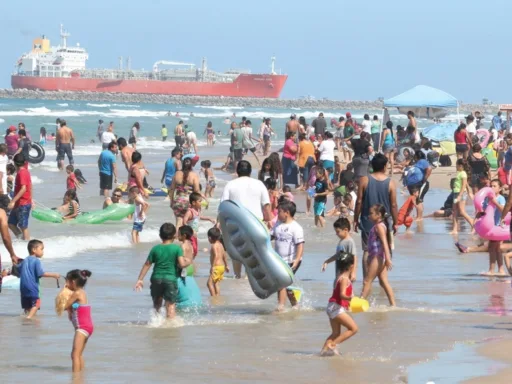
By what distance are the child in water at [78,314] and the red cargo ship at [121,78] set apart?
12020cm

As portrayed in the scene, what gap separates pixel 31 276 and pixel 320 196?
7.42m

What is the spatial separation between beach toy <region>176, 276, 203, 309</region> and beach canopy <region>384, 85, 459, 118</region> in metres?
18.4

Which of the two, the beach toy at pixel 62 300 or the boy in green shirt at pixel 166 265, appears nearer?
the beach toy at pixel 62 300

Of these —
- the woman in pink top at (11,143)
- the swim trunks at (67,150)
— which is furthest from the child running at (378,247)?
the swim trunks at (67,150)

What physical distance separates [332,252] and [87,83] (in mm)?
117747

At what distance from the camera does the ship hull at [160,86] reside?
417ft

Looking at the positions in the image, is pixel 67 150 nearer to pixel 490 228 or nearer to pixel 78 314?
pixel 490 228

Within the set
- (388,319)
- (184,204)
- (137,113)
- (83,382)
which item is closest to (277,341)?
(388,319)

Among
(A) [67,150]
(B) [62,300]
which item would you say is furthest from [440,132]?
(B) [62,300]

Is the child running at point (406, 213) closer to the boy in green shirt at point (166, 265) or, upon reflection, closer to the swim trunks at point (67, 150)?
the boy in green shirt at point (166, 265)

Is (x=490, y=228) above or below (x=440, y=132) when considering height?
below

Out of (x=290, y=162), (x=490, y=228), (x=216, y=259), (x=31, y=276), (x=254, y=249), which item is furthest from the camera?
(x=290, y=162)

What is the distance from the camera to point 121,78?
129 m

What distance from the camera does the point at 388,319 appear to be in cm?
878
